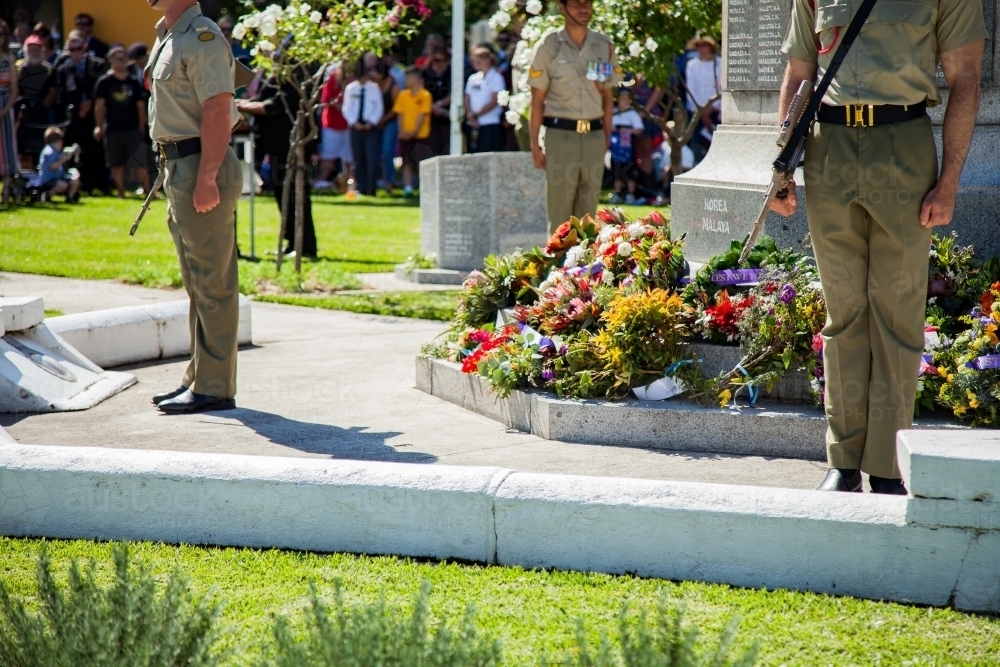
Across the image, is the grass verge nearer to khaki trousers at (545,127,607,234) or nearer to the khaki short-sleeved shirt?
khaki trousers at (545,127,607,234)

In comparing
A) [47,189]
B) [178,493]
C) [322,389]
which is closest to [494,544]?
[178,493]

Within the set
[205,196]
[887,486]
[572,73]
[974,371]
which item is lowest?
[887,486]

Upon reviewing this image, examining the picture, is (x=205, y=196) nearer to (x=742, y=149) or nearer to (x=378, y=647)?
(x=742, y=149)

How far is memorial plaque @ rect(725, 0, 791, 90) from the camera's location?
22.6 feet

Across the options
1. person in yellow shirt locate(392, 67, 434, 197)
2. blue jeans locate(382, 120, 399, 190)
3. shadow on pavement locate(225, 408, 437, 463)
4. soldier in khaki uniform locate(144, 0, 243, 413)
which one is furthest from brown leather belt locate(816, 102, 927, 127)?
blue jeans locate(382, 120, 399, 190)

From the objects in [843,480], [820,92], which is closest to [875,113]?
[820,92]

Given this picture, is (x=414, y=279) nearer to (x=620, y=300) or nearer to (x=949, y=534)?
(x=620, y=300)

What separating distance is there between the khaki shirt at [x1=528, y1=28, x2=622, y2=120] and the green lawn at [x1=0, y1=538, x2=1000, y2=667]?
6208mm

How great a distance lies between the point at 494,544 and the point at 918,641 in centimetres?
134

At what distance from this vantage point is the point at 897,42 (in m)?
4.22

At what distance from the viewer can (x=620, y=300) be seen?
5.79 m

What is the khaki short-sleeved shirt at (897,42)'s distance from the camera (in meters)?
4.19

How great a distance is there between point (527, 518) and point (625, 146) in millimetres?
16452

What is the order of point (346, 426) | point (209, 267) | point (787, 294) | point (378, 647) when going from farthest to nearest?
point (209, 267)
point (346, 426)
point (787, 294)
point (378, 647)
